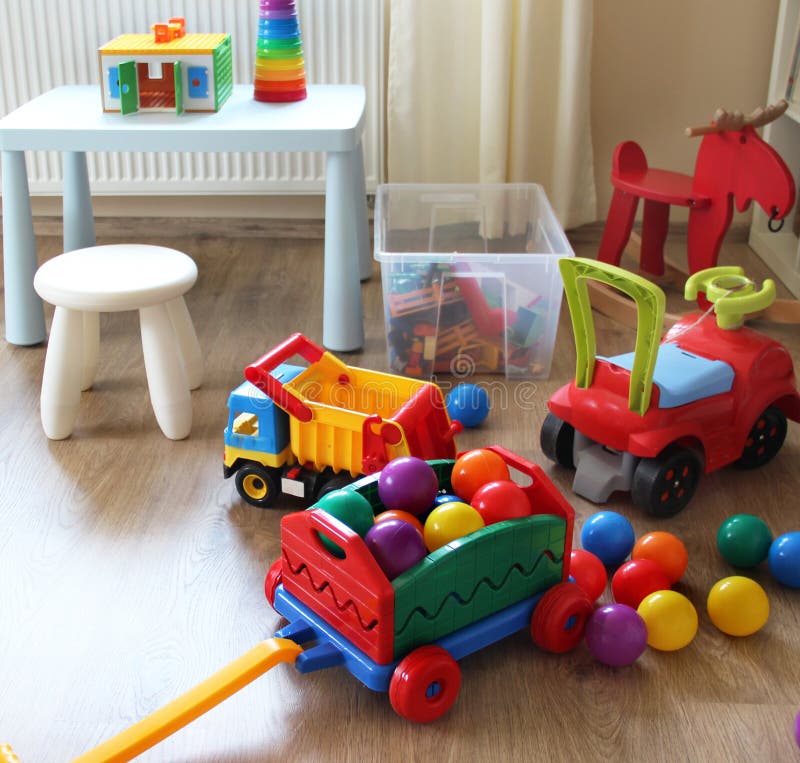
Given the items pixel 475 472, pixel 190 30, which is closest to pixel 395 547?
pixel 475 472

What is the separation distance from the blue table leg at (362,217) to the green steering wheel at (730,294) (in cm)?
96

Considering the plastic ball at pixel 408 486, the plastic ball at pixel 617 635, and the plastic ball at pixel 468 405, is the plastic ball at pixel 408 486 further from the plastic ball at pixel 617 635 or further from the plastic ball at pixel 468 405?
the plastic ball at pixel 468 405

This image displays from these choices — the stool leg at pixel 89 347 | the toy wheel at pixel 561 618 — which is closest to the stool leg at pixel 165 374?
the stool leg at pixel 89 347

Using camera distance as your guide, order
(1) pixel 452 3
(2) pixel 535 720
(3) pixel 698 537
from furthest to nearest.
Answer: (1) pixel 452 3 → (3) pixel 698 537 → (2) pixel 535 720

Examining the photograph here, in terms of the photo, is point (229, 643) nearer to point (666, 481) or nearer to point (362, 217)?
point (666, 481)

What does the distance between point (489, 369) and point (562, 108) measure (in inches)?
34.2

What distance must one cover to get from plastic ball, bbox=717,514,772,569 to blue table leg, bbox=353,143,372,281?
1277mm

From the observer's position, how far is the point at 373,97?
2768mm

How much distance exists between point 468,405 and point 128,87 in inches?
39.3

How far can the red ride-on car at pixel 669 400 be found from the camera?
5.48 feet

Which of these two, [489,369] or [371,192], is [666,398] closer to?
[489,369]

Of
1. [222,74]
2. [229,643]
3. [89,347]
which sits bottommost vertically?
[229,643]

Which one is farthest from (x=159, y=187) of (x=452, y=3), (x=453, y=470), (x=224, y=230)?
(x=453, y=470)

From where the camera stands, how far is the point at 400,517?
Result: 53.9 inches
